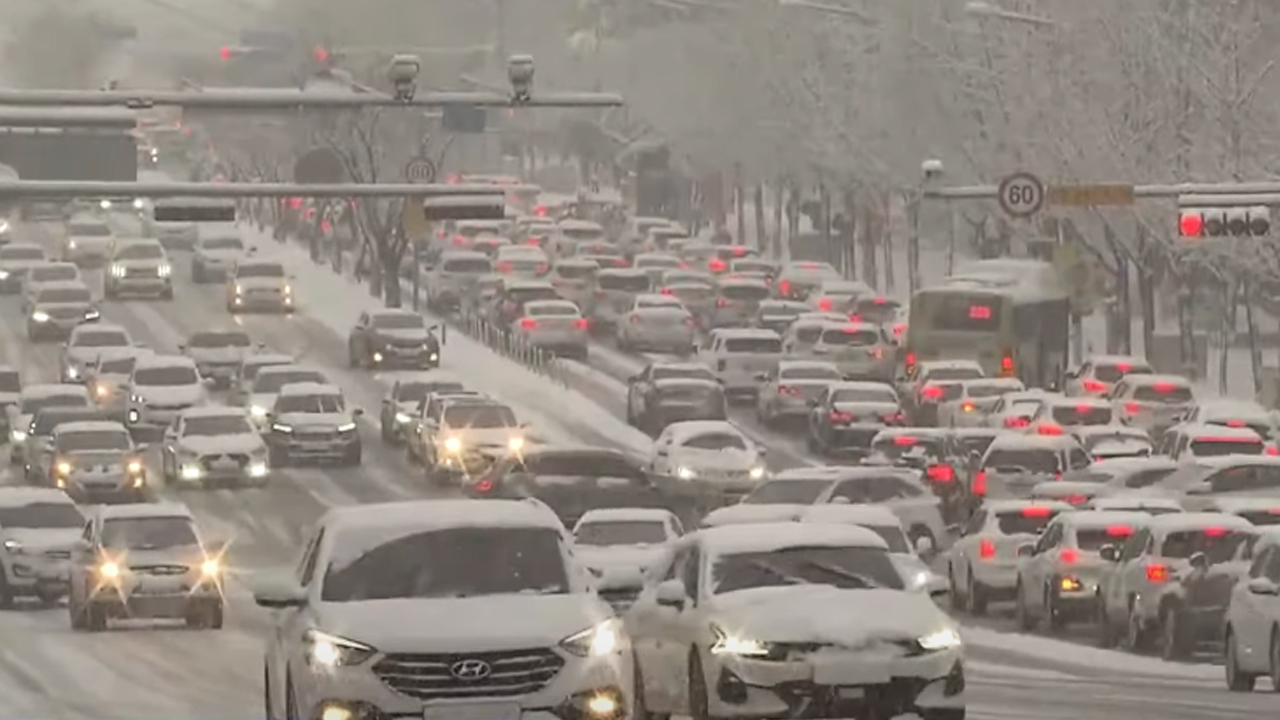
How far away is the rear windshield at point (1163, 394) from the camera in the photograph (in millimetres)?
64688

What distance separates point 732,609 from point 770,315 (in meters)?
66.9

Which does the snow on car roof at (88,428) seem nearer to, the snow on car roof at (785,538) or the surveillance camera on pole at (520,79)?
the surveillance camera on pole at (520,79)

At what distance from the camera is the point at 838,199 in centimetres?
12875

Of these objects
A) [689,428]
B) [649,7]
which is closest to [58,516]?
[689,428]

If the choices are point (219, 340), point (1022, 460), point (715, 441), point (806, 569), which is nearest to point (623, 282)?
point (219, 340)

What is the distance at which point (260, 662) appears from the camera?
114 feet

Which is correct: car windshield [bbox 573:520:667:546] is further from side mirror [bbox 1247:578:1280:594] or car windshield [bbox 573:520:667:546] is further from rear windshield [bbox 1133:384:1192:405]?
rear windshield [bbox 1133:384:1192:405]

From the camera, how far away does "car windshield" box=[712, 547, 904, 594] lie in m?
22.1

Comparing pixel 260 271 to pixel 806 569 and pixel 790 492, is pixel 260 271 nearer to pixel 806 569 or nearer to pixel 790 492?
pixel 790 492

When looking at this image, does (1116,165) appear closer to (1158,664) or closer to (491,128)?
(1158,664)

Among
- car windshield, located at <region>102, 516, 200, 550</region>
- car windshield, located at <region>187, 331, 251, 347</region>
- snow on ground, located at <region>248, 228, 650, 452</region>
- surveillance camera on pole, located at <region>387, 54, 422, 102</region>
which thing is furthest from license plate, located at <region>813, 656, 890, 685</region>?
car windshield, located at <region>187, 331, 251, 347</region>

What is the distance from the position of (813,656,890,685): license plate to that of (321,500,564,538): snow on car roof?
1734mm

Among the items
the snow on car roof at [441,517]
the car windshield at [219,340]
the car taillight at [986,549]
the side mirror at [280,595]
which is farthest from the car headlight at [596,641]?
the car windshield at [219,340]

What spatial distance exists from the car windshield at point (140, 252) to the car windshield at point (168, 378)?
1195 inches
